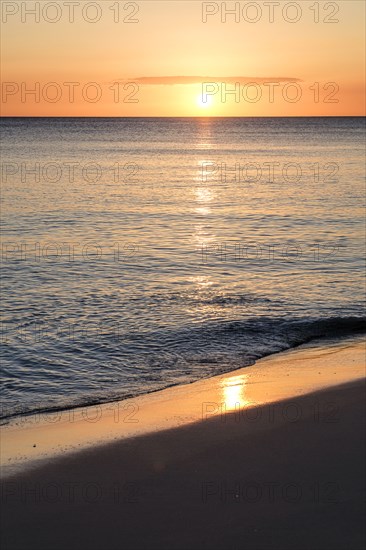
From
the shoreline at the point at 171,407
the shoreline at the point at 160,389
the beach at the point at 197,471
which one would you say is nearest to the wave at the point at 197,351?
the shoreline at the point at 160,389

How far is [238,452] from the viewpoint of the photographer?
7.92m

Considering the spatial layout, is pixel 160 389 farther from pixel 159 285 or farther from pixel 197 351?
pixel 159 285

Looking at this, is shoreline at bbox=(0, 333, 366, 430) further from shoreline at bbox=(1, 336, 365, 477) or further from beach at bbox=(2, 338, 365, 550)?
beach at bbox=(2, 338, 365, 550)

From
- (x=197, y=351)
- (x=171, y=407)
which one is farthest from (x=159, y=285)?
(x=171, y=407)

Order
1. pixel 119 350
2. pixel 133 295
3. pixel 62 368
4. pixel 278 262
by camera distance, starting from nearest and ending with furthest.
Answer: pixel 62 368, pixel 119 350, pixel 133 295, pixel 278 262

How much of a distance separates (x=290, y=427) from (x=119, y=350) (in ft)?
16.8

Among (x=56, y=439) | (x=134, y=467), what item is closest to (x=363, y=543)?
(x=134, y=467)

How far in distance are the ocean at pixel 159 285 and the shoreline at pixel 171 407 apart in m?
0.48

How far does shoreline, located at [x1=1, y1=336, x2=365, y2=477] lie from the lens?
27.7ft

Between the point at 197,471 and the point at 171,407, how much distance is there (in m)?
2.45

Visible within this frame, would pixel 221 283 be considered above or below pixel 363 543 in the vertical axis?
above

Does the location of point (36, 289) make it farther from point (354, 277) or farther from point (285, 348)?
point (354, 277)

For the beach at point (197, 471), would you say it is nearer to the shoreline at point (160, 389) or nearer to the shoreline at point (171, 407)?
the shoreline at point (171, 407)

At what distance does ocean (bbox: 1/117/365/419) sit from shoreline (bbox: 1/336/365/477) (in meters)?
0.48
